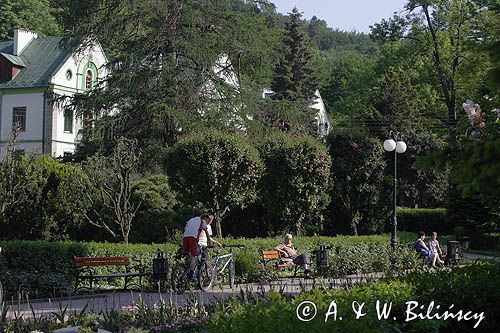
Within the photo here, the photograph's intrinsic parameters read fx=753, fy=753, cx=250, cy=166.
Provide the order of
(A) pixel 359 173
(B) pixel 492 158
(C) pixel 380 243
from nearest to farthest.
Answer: (B) pixel 492 158 < (C) pixel 380 243 < (A) pixel 359 173

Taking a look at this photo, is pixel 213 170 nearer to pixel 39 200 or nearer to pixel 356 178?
pixel 39 200

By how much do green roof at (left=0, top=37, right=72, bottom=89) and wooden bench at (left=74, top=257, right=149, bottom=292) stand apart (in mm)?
36369

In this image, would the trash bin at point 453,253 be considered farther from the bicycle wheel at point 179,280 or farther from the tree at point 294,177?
the bicycle wheel at point 179,280

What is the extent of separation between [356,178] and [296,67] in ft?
99.5

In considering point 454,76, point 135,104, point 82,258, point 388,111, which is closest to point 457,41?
point 454,76

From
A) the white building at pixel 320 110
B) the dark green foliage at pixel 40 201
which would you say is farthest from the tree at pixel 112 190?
the white building at pixel 320 110

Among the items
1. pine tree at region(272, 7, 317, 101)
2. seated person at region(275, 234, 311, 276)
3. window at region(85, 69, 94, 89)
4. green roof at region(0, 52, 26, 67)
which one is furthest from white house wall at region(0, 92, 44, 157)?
seated person at region(275, 234, 311, 276)

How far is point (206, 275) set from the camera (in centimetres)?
1689

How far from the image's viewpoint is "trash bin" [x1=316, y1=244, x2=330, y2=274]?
20.2 metres

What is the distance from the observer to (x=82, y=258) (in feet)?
56.7

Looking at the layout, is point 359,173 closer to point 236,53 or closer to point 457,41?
point 236,53

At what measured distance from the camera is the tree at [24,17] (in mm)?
60656

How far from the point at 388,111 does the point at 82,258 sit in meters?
38.2

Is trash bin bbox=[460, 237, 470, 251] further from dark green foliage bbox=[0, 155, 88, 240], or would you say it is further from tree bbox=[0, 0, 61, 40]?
→ tree bbox=[0, 0, 61, 40]
